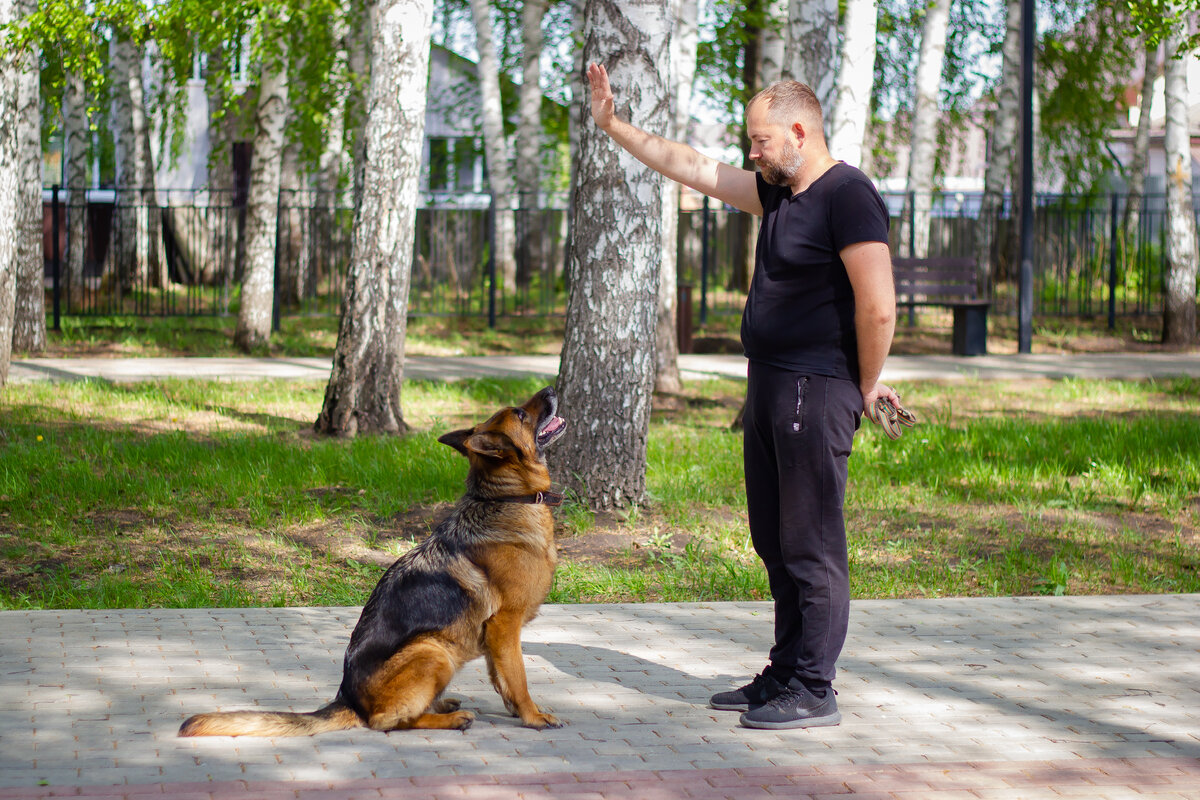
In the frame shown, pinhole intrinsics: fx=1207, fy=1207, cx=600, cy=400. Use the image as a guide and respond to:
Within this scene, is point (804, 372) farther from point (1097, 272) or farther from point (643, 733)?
point (1097, 272)

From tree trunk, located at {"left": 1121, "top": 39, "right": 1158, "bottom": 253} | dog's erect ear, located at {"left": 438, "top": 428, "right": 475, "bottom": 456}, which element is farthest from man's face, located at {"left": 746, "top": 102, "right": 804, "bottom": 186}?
tree trunk, located at {"left": 1121, "top": 39, "right": 1158, "bottom": 253}

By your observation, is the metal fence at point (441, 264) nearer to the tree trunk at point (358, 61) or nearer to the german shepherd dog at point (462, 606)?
the tree trunk at point (358, 61)

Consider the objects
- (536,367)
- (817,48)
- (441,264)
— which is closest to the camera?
(817,48)

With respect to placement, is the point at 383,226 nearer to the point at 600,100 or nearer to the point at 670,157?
the point at 600,100

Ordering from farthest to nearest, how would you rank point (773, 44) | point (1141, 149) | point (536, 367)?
point (1141, 149) → point (773, 44) → point (536, 367)

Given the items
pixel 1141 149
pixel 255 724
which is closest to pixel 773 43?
pixel 1141 149

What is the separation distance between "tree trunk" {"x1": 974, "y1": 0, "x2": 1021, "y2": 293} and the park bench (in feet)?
14.5

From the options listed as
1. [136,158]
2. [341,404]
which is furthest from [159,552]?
[136,158]

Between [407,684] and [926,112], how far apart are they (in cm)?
2093

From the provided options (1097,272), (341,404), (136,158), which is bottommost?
(341,404)

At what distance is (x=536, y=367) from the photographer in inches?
582

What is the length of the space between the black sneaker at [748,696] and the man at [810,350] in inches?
2.5

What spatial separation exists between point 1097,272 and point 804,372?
20.6 metres

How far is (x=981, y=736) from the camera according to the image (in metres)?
4.07
